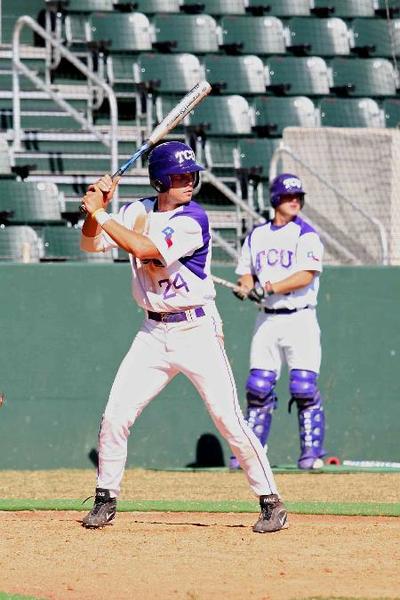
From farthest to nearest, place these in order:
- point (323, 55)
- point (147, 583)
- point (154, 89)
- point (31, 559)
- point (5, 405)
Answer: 1. point (323, 55)
2. point (154, 89)
3. point (5, 405)
4. point (31, 559)
5. point (147, 583)

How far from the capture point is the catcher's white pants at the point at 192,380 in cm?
685

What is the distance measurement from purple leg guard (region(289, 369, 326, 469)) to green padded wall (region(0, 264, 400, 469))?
733 mm

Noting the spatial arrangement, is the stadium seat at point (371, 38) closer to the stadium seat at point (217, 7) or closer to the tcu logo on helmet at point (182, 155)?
the stadium seat at point (217, 7)

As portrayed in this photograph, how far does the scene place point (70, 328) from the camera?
1099 cm

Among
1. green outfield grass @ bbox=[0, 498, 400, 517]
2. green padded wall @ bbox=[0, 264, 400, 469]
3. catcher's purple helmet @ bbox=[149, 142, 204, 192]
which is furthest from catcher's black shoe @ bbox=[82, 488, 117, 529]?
green padded wall @ bbox=[0, 264, 400, 469]

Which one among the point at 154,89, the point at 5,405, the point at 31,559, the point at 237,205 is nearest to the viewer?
the point at 31,559

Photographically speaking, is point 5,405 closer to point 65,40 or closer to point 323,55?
point 65,40

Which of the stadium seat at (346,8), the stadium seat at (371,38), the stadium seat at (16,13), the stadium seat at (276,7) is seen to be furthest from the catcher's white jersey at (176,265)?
the stadium seat at (16,13)

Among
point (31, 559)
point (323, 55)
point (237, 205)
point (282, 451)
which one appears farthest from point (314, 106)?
point (31, 559)

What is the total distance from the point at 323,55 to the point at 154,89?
2.61m

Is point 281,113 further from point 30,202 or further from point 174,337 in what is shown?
point 174,337

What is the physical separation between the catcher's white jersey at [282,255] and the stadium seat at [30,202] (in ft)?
8.29

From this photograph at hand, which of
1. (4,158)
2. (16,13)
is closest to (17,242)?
(4,158)

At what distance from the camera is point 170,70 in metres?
14.7
